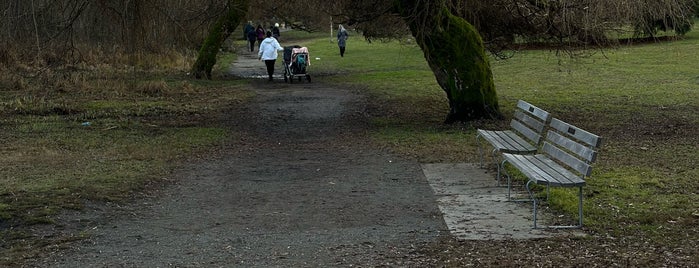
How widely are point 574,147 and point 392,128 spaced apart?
27.0 ft

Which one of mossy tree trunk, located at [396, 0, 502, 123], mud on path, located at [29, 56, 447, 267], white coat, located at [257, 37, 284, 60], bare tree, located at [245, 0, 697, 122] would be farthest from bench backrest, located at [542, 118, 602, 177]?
white coat, located at [257, 37, 284, 60]

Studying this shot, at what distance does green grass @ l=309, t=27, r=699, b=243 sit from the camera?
28.2ft

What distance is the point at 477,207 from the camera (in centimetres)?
886

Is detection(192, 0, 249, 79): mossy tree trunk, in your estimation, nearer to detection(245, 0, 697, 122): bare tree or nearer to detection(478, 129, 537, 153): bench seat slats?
detection(245, 0, 697, 122): bare tree

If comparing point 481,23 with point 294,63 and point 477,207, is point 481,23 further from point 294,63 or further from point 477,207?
point 294,63

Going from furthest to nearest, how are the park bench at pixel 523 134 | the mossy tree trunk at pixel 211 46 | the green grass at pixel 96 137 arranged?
1. the mossy tree trunk at pixel 211 46
2. the park bench at pixel 523 134
3. the green grass at pixel 96 137

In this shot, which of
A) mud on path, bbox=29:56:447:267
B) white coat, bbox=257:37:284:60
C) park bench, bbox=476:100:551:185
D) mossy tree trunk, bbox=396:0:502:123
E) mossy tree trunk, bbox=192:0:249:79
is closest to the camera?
mud on path, bbox=29:56:447:267

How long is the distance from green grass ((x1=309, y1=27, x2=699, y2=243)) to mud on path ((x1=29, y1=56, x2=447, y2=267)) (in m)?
1.28

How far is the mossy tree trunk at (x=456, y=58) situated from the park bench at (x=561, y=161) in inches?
245

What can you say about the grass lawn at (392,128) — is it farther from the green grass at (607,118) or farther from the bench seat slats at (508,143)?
the bench seat slats at (508,143)

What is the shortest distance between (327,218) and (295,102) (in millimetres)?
14088

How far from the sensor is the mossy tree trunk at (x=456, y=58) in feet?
51.4

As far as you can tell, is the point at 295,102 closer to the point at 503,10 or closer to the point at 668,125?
the point at 503,10

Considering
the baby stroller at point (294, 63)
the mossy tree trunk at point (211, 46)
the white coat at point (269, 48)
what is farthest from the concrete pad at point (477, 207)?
the mossy tree trunk at point (211, 46)
